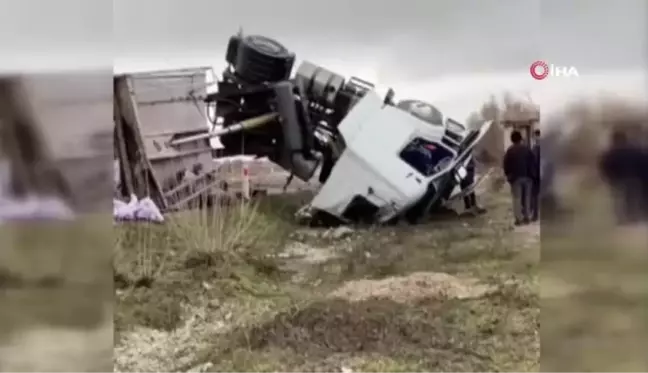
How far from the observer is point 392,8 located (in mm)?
1463

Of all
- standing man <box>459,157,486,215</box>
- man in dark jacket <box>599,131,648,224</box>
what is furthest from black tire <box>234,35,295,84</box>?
man in dark jacket <box>599,131,648,224</box>

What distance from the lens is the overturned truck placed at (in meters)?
1.46

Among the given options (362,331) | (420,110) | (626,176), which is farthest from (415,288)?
(626,176)

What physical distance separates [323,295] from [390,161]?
12.1 inches

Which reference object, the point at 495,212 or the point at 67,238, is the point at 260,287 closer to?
the point at 67,238

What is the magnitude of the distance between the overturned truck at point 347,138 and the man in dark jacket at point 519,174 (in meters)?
0.07

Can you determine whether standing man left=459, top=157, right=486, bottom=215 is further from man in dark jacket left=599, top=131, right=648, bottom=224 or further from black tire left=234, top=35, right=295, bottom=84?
black tire left=234, top=35, right=295, bottom=84

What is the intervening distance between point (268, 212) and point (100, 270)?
0.36 meters

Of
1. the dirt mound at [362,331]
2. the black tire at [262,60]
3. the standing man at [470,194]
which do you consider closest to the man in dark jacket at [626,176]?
the standing man at [470,194]

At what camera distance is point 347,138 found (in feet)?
4.84

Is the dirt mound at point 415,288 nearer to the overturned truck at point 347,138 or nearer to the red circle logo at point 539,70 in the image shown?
the overturned truck at point 347,138

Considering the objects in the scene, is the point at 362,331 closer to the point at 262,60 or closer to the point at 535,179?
the point at 535,179

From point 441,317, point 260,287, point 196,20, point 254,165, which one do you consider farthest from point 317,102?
point 441,317

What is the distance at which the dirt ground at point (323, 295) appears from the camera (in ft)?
4.71
